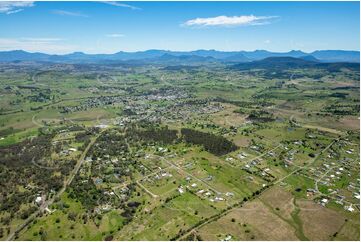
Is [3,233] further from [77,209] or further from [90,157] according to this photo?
[90,157]

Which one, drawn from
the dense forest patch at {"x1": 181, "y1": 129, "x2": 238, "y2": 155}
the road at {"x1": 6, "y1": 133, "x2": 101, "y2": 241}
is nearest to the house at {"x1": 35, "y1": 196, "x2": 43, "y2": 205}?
the road at {"x1": 6, "y1": 133, "x2": 101, "y2": 241}

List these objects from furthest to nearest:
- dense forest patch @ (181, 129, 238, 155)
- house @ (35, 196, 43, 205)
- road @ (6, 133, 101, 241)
Answer: dense forest patch @ (181, 129, 238, 155) < house @ (35, 196, 43, 205) < road @ (6, 133, 101, 241)

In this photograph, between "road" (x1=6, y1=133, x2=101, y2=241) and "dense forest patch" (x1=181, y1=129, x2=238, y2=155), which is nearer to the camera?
"road" (x1=6, y1=133, x2=101, y2=241)

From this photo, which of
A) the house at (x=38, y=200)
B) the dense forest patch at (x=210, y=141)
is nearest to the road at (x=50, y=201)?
the house at (x=38, y=200)

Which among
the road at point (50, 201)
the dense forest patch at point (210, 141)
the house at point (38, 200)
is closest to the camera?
the road at point (50, 201)

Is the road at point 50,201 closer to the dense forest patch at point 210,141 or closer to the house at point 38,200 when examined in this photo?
the house at point 38,200

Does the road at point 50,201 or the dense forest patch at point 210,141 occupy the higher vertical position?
the dense forest patch at point 210,141

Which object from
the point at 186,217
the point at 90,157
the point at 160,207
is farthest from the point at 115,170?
the point at 186,217

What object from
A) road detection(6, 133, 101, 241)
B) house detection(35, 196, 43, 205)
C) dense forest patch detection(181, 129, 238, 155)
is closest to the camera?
road detection(6, 133, 101, 241)

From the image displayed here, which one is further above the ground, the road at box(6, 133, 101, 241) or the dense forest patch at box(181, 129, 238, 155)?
the dense forest patch at box(181, 129, 238, 155)

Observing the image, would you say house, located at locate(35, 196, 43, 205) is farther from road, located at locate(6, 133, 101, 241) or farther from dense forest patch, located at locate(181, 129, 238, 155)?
dense forest patch, located at locate(181, 129, 238, 155)

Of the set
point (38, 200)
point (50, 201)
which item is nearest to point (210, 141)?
point (50, 201)
